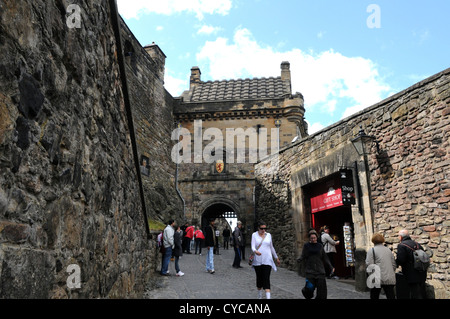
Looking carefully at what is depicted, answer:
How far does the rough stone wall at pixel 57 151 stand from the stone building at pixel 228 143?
15.5 metres

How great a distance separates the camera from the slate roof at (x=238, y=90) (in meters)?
22.1

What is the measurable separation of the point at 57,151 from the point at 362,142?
23.5ft

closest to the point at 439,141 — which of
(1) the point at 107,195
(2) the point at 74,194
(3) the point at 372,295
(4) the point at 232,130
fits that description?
(3) the point at 372,295

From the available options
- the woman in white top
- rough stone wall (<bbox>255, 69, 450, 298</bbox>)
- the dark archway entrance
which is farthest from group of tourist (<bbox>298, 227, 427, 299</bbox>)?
the dark archway entrance

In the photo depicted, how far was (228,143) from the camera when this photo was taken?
1969 cm

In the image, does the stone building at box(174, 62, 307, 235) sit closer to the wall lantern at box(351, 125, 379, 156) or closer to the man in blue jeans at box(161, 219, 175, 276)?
the man in blue jeans at box(161, 219, 175, 276)

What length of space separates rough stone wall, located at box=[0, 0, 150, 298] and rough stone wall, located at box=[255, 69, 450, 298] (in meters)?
5.67

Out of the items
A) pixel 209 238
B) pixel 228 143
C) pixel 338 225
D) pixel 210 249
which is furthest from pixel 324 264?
pixel 228 143

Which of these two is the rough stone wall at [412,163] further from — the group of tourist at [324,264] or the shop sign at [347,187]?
the group of tourist at [324,264]

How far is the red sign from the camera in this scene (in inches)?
364

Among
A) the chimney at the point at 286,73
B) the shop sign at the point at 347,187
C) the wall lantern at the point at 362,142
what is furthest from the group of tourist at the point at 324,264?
the chimney at the point at 286,73

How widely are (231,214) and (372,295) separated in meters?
16.4

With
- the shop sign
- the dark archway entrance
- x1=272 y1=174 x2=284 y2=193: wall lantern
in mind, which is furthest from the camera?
the dark archway entrance

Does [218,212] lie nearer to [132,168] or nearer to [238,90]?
[238,90]
